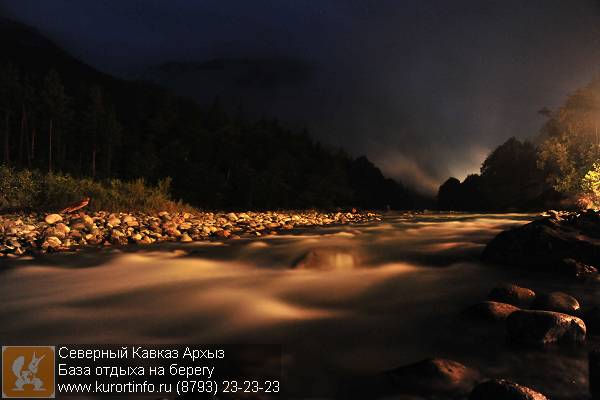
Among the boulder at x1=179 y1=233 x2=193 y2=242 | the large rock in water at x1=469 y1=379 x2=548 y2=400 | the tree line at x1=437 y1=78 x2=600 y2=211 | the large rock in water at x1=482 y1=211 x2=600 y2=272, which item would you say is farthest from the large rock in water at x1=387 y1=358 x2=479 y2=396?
the tree line at x1=437 y1=78 x2=600 y2=211

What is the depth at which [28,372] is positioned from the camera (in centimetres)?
310

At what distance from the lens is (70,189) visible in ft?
50.2

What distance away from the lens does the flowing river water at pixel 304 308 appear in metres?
3.25

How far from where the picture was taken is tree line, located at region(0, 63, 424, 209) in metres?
34.7

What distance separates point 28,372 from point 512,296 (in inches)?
210

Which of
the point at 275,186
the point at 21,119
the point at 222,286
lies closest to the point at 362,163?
the point at 275,186

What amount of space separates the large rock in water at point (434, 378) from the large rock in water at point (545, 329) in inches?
33.9

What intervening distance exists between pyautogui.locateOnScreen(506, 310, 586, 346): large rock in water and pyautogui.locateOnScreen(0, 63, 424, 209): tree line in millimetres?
28431

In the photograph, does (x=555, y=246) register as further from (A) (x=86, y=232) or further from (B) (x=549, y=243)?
(A) (x=86, y=232)

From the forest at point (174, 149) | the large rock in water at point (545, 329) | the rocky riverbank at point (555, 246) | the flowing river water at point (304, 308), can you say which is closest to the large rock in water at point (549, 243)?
the rocky riverbank at point (555, 246)

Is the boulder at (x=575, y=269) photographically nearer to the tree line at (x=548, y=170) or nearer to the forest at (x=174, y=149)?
the tree line at (x=548, y=170)

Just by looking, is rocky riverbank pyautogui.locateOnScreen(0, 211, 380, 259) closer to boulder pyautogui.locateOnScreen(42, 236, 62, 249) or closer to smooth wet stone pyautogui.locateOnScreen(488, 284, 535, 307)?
boulder pyautogui.locateOnScreen(42, 236, 62, 249)

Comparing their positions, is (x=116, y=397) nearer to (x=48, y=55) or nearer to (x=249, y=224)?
(x=249, y=224)

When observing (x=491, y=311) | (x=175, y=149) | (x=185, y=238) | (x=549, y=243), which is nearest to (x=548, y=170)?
(x=175, y=149)
